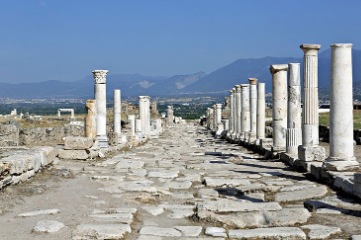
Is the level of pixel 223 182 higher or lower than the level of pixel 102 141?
lower

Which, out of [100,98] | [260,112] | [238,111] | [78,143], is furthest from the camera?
[238,111]

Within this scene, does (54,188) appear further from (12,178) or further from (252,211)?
(252,211)

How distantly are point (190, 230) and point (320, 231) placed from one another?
1.52 m

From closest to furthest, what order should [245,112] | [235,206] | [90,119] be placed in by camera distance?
[235,206], [90,119], [245,112]

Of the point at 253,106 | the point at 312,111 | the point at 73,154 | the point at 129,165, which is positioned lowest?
the point at 129,165

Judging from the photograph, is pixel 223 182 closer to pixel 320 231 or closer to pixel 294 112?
pixel 320 231

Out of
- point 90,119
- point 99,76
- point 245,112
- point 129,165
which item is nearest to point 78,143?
point 129,165

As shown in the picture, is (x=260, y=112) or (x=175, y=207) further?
(x=260, y=112)

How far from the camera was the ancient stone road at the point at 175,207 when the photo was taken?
6.86 metres

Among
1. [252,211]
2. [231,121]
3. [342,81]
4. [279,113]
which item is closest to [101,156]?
[279,113]

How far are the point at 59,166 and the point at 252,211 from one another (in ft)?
21.2

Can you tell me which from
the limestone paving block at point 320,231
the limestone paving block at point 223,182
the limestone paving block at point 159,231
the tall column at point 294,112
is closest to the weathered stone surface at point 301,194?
the limestone paving block at point 223,182

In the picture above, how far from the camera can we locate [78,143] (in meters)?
15.1

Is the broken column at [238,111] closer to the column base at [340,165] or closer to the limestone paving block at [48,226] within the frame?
the column base at [340,165]
